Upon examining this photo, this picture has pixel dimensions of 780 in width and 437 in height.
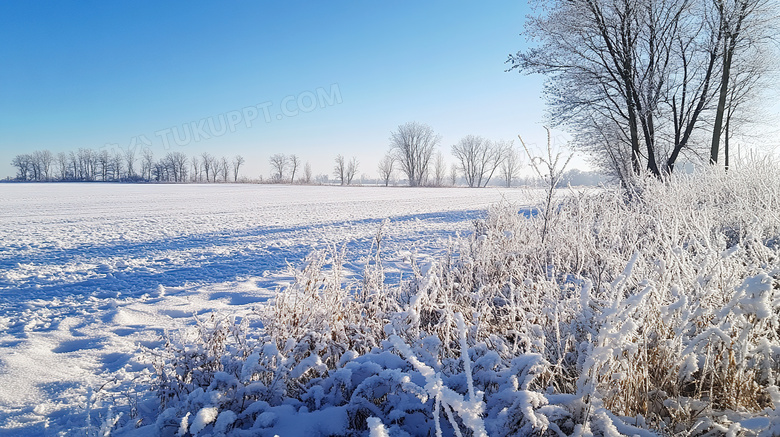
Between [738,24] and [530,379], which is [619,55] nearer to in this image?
[738,24]

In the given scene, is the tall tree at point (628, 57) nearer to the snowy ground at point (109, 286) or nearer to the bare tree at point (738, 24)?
the bare tree at point (738, 24)

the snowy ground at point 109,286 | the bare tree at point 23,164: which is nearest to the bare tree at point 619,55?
the snowy ground at point 109,286

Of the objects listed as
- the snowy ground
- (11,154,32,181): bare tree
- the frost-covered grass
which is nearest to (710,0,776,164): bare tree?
the snowy ground

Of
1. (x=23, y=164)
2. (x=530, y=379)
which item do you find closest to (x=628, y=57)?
(x=530, y=379)

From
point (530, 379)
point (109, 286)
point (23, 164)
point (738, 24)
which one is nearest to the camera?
point (530, 379)

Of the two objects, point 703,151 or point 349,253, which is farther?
point 703,151

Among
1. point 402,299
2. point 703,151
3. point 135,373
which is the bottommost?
point 135,373

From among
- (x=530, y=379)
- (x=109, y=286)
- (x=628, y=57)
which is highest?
(x=628, y=57)

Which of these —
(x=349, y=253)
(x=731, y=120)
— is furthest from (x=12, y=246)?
(x=731, y=120)

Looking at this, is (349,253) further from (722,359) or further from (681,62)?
(681,62)

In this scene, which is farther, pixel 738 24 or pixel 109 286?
pixel 738 24

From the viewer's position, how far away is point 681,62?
1230cm

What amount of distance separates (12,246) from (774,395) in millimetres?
9581

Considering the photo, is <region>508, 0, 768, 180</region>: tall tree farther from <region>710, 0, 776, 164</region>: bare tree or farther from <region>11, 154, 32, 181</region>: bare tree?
<region>11, 154, 32, 181</region>: bare tree
